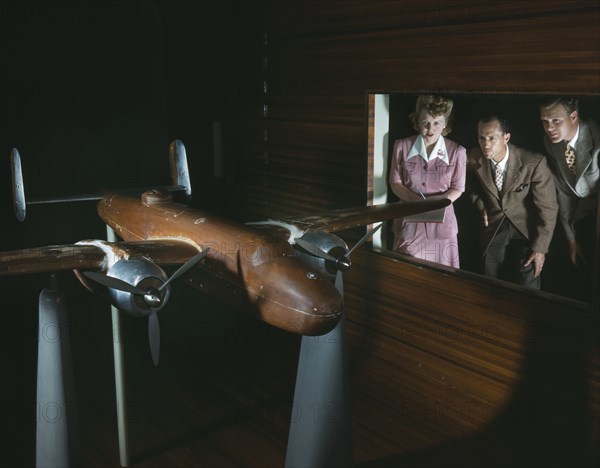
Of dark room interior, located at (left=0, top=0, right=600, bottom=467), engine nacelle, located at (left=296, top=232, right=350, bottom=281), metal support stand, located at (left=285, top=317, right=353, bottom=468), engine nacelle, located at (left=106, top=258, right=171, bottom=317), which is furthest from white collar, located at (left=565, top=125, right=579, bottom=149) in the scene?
engine nacelle, located at (left=106, top=258, right=171, bottom=317)

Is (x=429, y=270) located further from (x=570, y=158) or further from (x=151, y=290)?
(x=151, y=290)

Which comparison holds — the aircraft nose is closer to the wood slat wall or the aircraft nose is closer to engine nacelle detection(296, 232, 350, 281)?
engine nacelle detection(296, 232, 350, 281)

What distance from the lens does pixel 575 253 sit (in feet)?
11.3

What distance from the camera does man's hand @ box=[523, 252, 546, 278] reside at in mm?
3617

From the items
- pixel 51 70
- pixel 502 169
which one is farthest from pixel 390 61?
pixel 51 70

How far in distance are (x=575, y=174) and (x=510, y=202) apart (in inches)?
16.9

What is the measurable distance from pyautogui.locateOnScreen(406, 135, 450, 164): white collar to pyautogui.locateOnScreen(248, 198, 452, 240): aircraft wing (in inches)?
10.9

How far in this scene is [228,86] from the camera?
553 cm

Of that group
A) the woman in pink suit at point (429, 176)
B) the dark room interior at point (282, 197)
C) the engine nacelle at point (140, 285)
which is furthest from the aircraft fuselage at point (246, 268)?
the woman in pink suit at point (429, 176)

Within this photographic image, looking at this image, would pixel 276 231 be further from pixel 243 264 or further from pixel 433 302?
pixel 433 302

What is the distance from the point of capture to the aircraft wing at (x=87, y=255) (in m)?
3.00

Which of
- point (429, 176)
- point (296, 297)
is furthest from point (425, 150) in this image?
point (296, 297)

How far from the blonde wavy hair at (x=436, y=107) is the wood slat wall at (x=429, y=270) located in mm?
71

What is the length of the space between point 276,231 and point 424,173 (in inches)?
47.6
